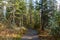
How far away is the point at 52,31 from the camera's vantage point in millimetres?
13102

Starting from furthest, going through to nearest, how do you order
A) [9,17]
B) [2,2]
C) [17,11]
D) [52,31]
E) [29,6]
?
[29,6]
[17,11]
[9,17]
[2,2]
[52,31]

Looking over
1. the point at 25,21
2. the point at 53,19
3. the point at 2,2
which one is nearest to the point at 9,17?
the point at 2,2

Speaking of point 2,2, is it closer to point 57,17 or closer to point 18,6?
point 18,6

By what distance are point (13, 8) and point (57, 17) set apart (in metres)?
9.14

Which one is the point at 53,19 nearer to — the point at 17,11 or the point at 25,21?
the point at 17,11

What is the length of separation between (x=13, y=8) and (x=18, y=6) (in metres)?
0.86

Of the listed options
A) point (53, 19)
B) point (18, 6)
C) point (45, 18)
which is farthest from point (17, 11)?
point (53, 19)

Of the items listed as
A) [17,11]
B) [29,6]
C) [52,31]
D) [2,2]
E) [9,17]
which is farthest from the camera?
[29,6]

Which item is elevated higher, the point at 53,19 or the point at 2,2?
the point at 2,2

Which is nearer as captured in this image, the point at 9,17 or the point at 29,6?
the point at 9,17

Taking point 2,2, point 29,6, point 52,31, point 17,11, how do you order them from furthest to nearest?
1. point 29,6
2. point 17,11
3. point 2,2
4. point 52,31

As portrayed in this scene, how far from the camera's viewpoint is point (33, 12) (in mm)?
27031

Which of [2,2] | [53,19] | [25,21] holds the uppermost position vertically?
[2,2]

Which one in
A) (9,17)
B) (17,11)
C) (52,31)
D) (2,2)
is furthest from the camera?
(17,11)
